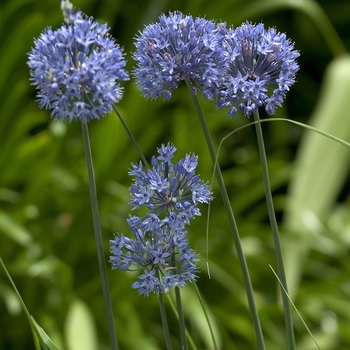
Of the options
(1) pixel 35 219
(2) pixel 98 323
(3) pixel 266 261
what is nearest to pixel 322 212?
(3) pixel 266 261

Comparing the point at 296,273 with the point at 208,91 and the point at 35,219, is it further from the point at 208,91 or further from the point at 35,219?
the point at 208,91

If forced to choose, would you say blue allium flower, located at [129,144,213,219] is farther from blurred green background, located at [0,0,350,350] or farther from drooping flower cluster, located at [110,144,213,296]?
blurred green background, located at [0,0,350,350]

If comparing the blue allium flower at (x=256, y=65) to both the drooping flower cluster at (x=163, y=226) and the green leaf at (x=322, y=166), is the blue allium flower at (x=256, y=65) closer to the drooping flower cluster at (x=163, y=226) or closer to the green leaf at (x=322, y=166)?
the drooping flower cluster at (x=163, y=226)

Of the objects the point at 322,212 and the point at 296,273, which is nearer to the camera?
the point at 296,273

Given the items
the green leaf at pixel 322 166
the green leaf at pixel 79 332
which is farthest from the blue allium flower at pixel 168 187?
the green leaf at pixel 322 166

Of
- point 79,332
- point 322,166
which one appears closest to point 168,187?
point 79,332
